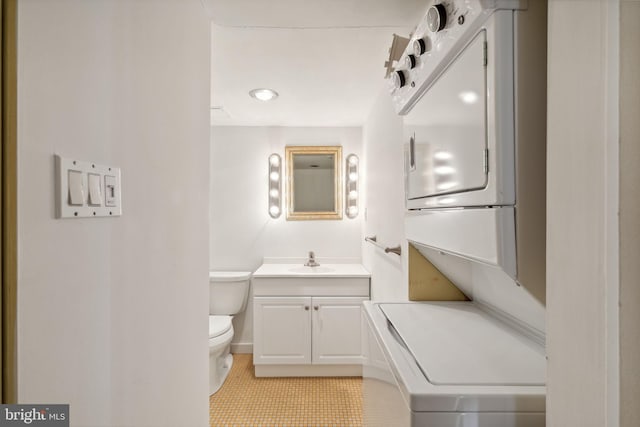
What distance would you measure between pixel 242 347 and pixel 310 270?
1.03 meters

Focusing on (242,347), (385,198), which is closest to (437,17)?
(385,198)

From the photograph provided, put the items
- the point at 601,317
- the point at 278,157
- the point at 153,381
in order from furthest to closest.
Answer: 1. the point at 278,157
2. the point at 153,381
3. the point at 601,317

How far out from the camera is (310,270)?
2.85 meters

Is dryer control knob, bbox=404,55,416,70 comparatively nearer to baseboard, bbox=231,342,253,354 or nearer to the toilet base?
the toilet base

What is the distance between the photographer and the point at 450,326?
1.15m

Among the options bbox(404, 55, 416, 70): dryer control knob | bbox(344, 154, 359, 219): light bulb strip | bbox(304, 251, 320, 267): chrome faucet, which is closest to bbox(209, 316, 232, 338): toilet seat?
bbox(304, 251, 320, 267): chrome faucet

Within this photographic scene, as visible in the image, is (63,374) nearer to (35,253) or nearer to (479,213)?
(35,253)

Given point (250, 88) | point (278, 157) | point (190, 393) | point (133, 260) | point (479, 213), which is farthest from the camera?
point (278, 157)

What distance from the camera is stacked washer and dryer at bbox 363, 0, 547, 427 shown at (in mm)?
686

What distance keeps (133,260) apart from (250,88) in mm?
1651

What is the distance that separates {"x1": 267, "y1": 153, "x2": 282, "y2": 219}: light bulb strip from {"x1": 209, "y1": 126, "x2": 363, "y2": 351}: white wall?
50 mm

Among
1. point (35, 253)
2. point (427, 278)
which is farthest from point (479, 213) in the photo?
point (35, 253)
